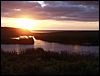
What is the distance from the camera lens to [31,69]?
48.5 ft

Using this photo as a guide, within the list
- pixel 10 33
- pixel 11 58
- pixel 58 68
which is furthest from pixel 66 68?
pixel 10 33

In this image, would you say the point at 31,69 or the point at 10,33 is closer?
the point at 31,69

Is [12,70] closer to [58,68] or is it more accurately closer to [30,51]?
[58,68]

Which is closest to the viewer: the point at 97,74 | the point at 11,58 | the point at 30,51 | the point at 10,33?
the point at 97,74

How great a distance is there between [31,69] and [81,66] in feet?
9.50

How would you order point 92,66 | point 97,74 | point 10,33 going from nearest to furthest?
point 97,74, point 92,66, point 10,33

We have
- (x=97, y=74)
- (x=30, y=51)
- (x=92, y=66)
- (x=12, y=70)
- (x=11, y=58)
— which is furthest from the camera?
(x=30, y=51)

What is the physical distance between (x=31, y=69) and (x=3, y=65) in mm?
2171

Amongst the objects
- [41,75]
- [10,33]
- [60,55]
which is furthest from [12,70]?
[10,33]

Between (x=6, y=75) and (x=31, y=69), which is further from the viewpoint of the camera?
(x=31, y=69)

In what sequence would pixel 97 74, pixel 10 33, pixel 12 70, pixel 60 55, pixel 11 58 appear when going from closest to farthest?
pixel 97 74 < pixel 12 70 < pixel 11 58 < pixel 60 55 < pixel 10 33

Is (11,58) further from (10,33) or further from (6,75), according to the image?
(10,33)

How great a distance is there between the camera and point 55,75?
12961mm

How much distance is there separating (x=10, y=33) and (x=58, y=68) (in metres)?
75.2
